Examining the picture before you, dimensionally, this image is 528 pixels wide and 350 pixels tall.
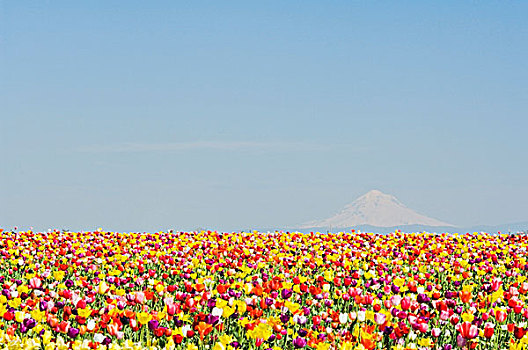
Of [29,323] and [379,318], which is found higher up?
[379,318]

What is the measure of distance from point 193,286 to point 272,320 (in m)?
1.65

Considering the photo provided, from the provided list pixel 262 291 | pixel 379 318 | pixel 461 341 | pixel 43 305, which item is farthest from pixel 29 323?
pixel 461 341

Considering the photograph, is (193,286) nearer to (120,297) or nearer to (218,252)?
(120,297)

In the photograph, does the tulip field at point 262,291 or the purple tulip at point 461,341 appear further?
the tulip field at point 262,291

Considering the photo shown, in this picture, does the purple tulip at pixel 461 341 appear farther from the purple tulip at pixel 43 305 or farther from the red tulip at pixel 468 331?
the purple tulip at pixel 43 305

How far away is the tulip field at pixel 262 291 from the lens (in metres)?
5.94

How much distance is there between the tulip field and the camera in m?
5.94

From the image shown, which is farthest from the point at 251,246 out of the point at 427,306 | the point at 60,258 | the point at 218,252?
the point at 427,306

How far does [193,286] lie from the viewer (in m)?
7.73

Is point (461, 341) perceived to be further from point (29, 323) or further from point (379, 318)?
point (29, 323)

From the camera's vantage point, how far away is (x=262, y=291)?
24.1 ft

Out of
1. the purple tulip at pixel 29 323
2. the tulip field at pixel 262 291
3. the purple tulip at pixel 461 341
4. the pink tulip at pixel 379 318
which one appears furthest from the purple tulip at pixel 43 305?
the purple tulip at pixel 461 341

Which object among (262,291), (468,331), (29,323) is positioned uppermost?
(262,291)

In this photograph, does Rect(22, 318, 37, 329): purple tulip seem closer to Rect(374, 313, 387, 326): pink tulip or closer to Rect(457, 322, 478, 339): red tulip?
Rect(374, 313, 387, 326): pink tulip
